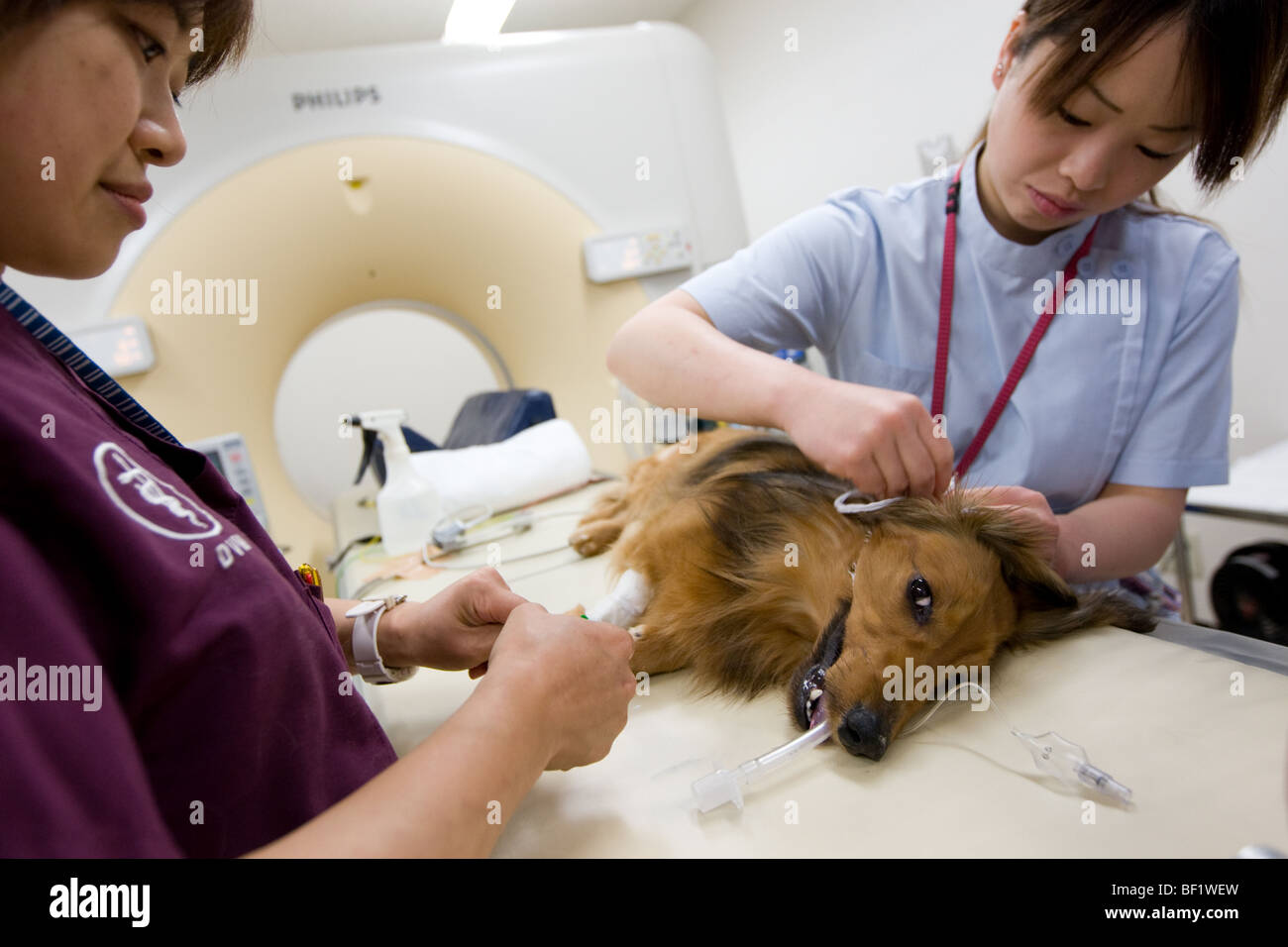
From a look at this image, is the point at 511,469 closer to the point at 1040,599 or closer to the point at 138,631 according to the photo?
the point at 1040,599

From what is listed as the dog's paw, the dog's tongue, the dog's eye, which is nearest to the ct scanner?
the dog's paw

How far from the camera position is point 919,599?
3.50 feet

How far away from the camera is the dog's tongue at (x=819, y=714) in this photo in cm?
93

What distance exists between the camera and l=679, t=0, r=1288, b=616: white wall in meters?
2.35

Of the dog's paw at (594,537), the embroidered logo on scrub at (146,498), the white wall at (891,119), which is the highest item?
the white wall at (891,119)

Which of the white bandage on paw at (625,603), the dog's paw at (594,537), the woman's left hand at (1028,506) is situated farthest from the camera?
the dog's paw at (594,537)

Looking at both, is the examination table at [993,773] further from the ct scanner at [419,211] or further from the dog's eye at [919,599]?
the ct scanner at [419,211]

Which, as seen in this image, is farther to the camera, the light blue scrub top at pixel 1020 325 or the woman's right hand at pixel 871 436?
the light blue scrub top at pixel 1020 325

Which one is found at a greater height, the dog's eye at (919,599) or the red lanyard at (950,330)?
the red lanyard at (950,330)

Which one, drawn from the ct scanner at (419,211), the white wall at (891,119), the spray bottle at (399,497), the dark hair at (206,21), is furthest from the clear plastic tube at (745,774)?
the ct scanner at (419,211)

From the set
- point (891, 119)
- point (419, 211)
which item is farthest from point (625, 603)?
point (891, 119)

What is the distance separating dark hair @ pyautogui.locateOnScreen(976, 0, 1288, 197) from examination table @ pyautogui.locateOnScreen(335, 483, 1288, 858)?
710 millimetres

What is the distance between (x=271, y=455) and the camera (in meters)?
2.31

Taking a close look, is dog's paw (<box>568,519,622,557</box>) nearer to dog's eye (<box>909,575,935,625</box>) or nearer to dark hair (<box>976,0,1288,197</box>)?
dog's eye (<box>909,575,935,625</box>)
